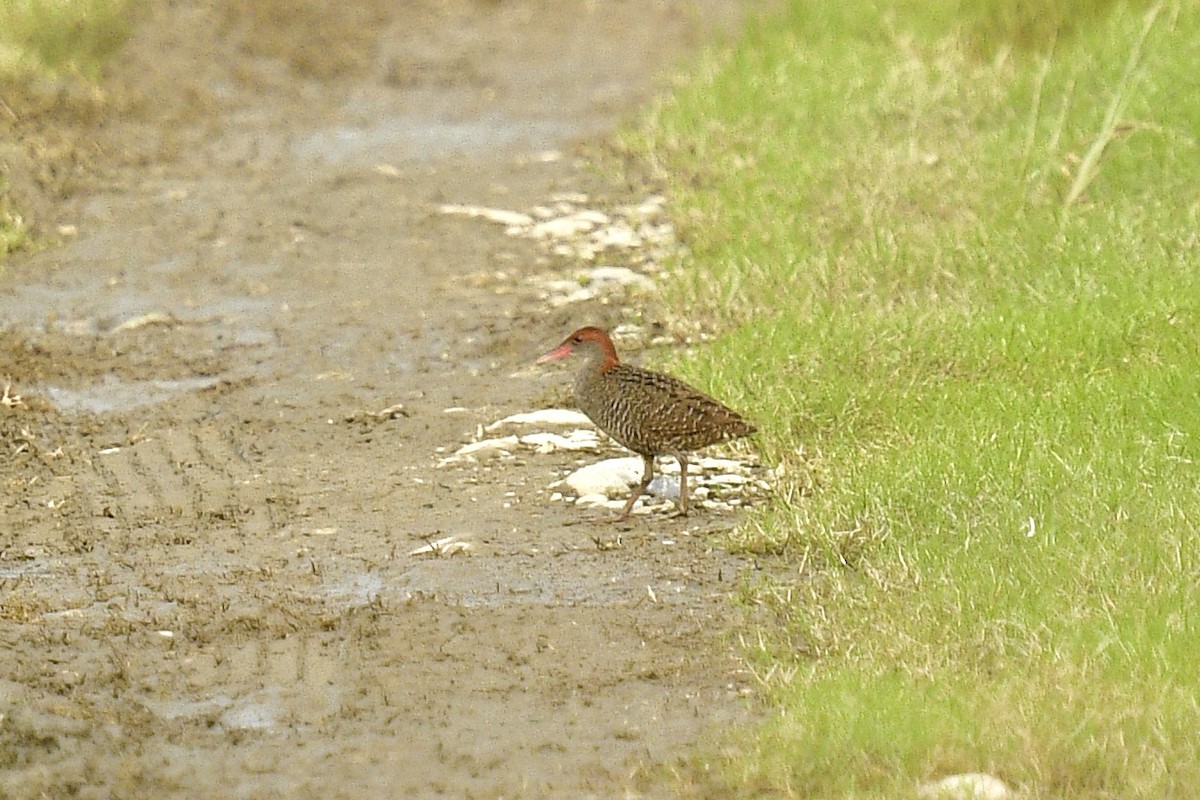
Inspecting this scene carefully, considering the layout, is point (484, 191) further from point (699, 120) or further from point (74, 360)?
point (74, 360)

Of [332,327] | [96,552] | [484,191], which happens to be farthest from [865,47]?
[96,552]

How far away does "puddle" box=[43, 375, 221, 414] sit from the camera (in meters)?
8.55

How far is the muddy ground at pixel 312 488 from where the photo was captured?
5.20m

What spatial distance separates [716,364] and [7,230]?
15.3ft

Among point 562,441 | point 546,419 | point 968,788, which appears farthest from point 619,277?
point 968,788

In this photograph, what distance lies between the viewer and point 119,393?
877 centimetres

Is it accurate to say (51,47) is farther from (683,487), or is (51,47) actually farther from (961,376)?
(683,487)

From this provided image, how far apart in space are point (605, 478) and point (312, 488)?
1.12 meters

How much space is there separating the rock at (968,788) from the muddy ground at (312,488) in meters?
0.66

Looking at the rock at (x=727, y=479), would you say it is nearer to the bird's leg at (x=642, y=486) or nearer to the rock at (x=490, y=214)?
the bird's leg at (x=642, y=486)

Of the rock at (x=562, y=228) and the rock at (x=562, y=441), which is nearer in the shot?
the rock at (x=562, y=441)

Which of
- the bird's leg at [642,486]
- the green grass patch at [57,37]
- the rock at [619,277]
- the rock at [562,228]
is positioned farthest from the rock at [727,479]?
the green grass patch at [57,37]

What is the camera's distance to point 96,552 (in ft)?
22.2

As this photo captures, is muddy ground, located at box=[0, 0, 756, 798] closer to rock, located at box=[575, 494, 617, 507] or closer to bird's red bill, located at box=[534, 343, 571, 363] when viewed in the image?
rock, located at box=[575, 494, 617, 507]
